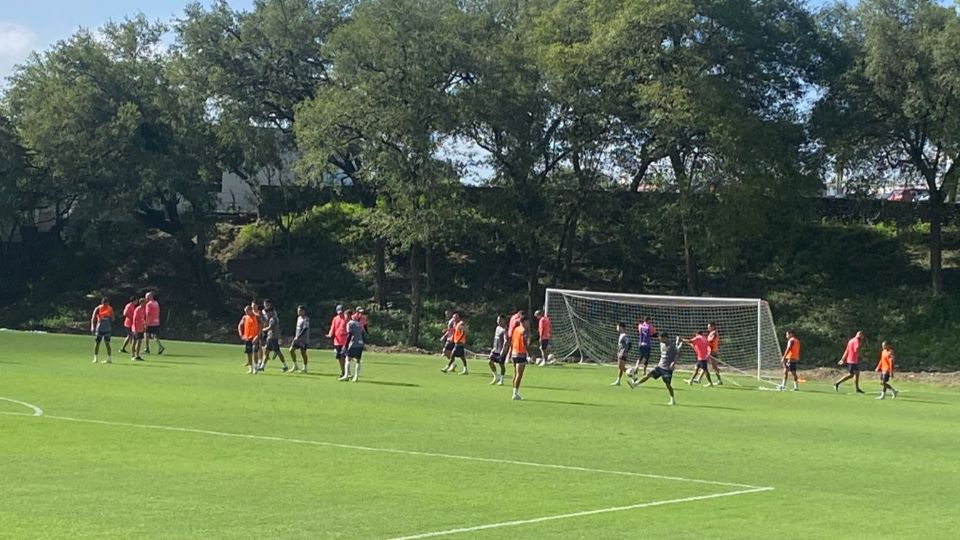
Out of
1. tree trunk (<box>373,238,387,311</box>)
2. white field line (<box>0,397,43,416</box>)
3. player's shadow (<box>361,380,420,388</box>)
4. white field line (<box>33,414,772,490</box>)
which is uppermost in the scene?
tree trunk (<box>373,238,387,311</box>)

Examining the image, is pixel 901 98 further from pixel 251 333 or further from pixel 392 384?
pixel 251 333

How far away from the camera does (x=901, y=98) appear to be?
5294 cm

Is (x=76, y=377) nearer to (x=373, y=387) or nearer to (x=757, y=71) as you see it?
(x=373, y=387)

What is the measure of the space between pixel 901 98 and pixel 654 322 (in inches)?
570

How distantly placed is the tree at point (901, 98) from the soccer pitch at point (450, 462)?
21.4m

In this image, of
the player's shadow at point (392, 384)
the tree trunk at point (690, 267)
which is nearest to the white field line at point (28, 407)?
the player's shadow at point (392, 384)

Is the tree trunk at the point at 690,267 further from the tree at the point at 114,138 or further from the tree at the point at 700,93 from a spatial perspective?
the tree at the point at 114,138

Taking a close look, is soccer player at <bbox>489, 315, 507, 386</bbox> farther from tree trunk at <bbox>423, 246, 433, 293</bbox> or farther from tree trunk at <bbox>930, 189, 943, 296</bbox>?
tree trunk at <bbox>930, 189, 943, 296</bbox>

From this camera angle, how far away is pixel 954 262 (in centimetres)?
6131

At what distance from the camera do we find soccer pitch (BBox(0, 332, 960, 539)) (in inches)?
534

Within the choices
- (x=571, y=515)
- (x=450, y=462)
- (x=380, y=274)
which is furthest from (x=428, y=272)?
(x=571, y=515)

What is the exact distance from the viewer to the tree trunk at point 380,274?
6350 centimetres

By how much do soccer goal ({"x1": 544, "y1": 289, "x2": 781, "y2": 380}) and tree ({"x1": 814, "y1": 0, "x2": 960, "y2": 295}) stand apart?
1052 centimetres

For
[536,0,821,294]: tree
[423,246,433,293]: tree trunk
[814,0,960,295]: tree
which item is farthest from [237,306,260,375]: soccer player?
[814,0,960,295]: tree
